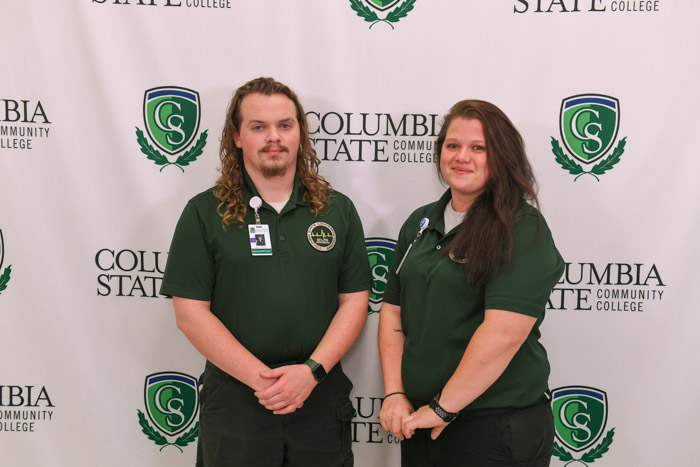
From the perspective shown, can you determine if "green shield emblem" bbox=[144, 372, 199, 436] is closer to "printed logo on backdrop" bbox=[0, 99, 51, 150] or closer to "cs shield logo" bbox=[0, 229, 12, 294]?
"cs shield logo" bbox=[0, 229, 12, 294]

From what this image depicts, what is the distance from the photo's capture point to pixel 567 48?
2027 millimetres

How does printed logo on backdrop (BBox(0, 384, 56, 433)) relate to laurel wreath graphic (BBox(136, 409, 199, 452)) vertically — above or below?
above

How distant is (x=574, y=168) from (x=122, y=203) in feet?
5.86

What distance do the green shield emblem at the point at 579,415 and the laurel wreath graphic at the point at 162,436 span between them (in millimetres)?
1469

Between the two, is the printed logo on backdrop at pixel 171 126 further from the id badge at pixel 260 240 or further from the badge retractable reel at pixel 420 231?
the badge retractable reel at pixel 420 231

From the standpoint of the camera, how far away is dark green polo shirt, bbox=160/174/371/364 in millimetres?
1648

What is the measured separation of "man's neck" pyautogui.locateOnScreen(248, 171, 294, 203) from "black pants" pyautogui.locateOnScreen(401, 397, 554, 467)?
2.83 ft

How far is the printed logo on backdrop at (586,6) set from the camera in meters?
2.00

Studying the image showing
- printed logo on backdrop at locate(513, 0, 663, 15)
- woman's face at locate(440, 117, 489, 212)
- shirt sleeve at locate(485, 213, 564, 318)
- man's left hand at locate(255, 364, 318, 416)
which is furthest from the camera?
printed logo on backdrop at locate(513, 0, 663, 15)

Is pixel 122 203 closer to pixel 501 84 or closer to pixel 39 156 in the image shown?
pixel 39 156

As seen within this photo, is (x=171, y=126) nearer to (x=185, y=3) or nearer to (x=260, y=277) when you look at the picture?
(x=185, y=3)

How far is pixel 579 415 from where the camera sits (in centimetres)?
213

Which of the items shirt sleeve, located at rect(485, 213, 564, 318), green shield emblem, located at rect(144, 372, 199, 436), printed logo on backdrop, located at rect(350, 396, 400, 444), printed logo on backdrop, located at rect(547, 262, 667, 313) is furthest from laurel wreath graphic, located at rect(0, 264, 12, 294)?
printed logo on backdrop, located at rect(547, 262, 667, 313)

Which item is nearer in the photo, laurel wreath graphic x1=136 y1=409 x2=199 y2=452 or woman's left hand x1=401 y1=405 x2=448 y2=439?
woman's left hand x1=401 y1=405 x2=448 y2=439
